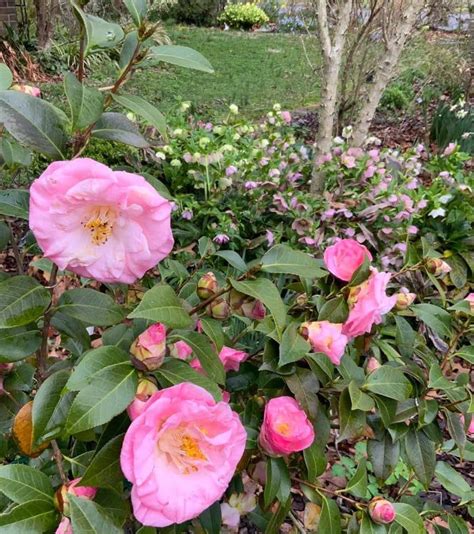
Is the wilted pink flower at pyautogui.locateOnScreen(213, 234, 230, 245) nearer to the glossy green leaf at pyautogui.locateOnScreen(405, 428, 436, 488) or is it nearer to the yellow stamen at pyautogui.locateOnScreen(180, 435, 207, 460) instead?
the glossy green leaf at pyautogui.locateOnScreen(405, 428, 436, 488)

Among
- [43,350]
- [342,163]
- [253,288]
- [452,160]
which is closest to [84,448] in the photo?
[43,350]

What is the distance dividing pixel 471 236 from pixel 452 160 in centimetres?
62

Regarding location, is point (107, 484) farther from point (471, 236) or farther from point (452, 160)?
point (452, 160)

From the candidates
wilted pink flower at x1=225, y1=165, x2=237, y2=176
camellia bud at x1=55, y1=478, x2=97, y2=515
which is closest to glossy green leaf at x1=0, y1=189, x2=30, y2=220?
camellia bud at x1=55, y1=478, x2=97, y2=515

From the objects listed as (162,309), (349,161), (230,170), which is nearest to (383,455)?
(162,309)

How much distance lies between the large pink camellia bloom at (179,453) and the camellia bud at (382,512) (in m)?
0.33

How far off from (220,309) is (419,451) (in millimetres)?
450

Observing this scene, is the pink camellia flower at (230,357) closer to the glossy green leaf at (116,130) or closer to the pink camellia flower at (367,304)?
the pink camellia flower at (367,304)

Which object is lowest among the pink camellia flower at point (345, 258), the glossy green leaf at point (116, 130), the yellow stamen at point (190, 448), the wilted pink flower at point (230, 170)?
the wilted pink flower at point (230, 170)

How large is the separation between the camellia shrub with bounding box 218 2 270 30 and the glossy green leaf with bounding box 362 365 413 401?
14.2 metres

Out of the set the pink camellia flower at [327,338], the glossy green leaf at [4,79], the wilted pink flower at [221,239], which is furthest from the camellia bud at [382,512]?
the wilted pink flower at [221,239]

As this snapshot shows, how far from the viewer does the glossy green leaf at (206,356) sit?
0.73 meters

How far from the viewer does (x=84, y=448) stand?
898 millimetres

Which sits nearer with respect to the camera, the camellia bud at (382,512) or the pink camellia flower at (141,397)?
the pink camellia flower at (141,397)
